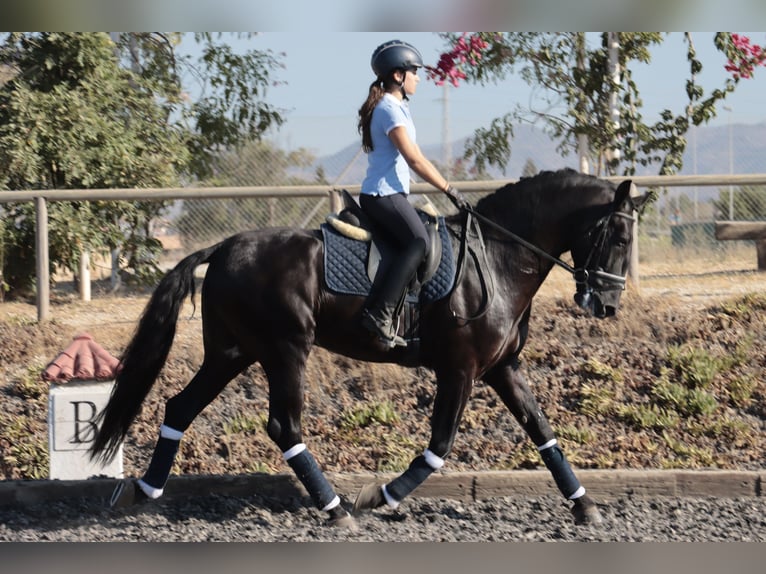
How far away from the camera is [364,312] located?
654 cm

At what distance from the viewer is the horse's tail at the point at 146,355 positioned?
689cm

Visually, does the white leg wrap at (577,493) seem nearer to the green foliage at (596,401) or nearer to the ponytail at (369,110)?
the green foliage at (596,401)

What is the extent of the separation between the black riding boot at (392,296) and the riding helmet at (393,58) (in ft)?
3.23

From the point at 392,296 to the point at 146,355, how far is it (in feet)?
5.22

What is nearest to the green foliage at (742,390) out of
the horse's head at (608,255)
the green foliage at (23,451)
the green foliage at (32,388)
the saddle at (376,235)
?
the horse's head at (608,255)

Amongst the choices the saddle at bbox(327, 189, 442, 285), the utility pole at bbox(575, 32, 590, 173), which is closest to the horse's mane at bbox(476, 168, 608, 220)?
the saddle at bbox(327, 189, 442, 285)

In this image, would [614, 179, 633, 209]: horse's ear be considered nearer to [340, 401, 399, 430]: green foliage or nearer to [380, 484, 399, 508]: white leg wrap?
[380, 484, 399, 508]: white leg wrap

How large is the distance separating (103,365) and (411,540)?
2701mm

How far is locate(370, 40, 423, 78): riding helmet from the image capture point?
6438 mm

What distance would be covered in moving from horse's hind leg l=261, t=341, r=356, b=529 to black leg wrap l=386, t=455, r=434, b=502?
305mm

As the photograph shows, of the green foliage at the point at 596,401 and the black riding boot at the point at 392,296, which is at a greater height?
the black riding boot at the point at 392,296

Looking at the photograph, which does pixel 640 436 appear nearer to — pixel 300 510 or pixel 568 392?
pixel 568 392
